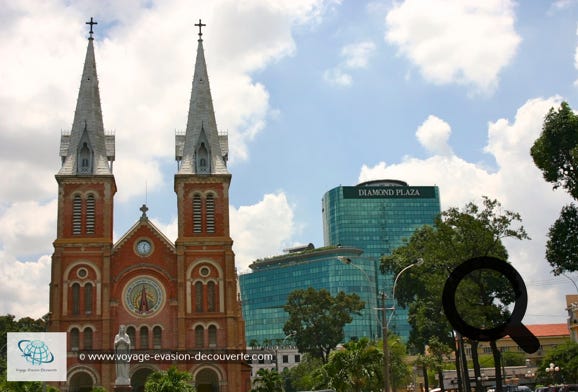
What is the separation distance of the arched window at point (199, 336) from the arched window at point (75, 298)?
969 cm

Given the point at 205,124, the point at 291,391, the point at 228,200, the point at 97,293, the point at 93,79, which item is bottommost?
the point at 291,391

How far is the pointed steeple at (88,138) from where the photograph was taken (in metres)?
66.1

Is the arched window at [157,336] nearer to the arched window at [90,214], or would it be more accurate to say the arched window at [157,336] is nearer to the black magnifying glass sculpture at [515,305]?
the arched window at [90,214]

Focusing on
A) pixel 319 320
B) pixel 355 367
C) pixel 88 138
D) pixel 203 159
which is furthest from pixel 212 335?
pixel 355 367

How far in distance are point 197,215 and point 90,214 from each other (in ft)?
29.3

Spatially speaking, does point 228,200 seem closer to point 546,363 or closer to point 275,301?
point 546,363

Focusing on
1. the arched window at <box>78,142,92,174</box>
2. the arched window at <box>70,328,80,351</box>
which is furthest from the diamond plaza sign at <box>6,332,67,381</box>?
the arched window at <box>78,142,92,174</box>

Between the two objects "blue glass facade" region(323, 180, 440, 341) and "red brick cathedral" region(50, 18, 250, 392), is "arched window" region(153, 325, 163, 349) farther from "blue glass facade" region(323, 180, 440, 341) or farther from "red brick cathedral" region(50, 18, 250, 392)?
"blue glass facade" region(323, 180, 440, 341)

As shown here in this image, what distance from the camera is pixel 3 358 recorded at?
9100 cm

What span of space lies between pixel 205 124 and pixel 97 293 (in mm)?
17808

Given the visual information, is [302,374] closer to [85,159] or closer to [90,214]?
[90,214]

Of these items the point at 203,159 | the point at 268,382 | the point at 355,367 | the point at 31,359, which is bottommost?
the point at 268,382

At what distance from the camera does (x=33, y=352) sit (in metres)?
34.2

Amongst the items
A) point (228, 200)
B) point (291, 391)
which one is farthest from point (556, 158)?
point (291, 391)
